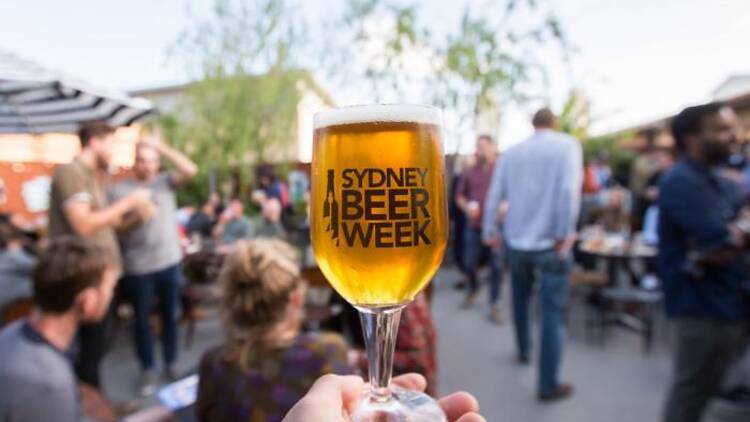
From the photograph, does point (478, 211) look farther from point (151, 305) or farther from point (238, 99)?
point (238, 99)

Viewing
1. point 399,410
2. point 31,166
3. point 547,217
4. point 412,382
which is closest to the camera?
point 399,410

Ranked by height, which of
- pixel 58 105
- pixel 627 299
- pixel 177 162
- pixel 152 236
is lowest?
pixel 627 299

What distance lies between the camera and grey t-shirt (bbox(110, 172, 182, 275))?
321cm

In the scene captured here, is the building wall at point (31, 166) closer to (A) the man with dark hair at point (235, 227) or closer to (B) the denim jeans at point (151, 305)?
(A) the man with dark hair at point (235, 227)

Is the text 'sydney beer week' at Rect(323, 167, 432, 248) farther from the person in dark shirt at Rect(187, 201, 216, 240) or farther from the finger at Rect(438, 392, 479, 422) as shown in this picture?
the person in dark shirt at Rect(187, 201, 216, 240)

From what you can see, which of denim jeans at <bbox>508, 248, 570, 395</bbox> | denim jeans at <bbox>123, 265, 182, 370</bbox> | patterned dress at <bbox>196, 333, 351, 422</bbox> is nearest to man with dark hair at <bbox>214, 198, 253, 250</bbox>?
denim jeans at <bbox>123, 265, 182, 370</bbox>

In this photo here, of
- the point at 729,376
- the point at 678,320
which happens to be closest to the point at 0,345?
the point at 678,320

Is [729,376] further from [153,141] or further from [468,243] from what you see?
[153,141]

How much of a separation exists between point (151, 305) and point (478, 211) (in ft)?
10.8

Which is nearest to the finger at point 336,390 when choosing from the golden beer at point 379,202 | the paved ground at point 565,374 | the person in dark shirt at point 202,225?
the golden beer at point 379,202

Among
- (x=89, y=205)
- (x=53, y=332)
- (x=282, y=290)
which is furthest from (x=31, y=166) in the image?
(x=282, y=290)

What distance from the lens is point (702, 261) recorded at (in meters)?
1.99

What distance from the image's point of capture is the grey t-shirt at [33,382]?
135cm

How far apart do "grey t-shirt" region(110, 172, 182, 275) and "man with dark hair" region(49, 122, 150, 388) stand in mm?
201
